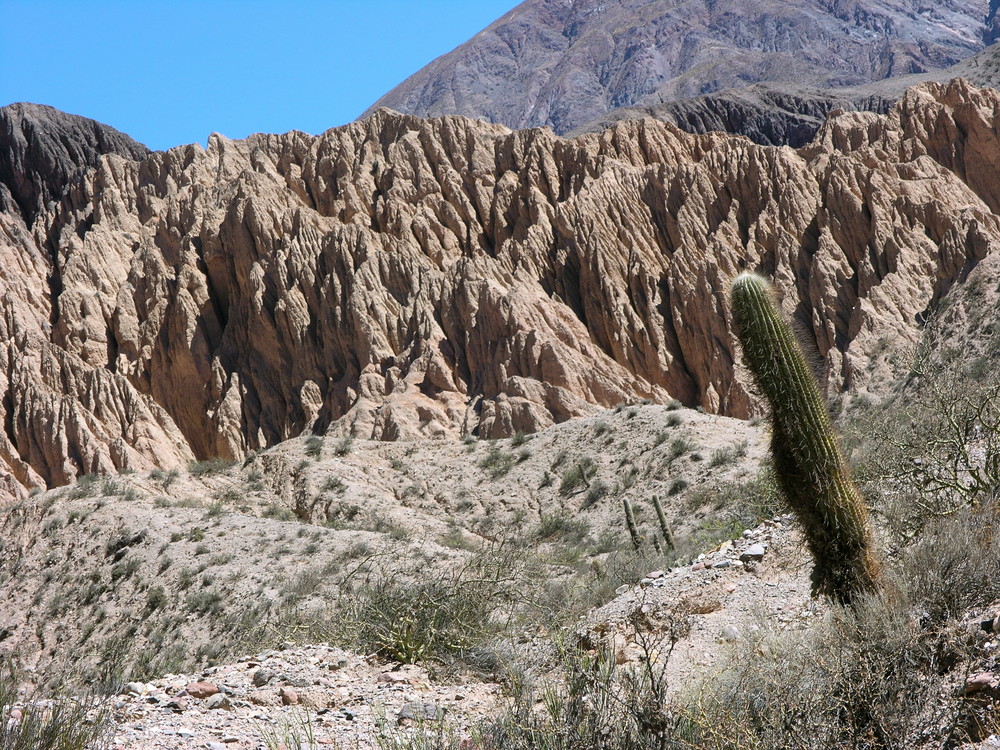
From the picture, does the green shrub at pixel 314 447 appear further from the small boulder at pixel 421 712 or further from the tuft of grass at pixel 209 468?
the small boulder at pixel 421 712

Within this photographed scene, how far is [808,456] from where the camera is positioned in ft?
24.8

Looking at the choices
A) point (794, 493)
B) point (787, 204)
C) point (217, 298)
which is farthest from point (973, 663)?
point (217, 298)

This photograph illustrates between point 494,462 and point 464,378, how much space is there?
537 inches

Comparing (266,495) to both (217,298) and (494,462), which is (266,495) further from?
(217,298)

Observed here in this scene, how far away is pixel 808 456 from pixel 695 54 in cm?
17593

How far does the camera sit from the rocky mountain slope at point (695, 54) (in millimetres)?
145000

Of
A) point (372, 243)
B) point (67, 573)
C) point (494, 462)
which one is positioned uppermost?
point (372, 243)

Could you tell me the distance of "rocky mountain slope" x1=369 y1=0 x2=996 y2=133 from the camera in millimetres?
145000

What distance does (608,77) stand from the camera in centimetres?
17688

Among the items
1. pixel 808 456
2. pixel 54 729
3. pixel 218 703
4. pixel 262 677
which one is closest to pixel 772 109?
pixel 808 456

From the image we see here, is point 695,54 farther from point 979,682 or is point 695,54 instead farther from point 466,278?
point 979,682

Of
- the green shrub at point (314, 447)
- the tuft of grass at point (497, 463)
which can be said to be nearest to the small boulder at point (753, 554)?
the tuft of grass at point (497, 463)

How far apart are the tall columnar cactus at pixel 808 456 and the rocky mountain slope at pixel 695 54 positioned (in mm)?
137744

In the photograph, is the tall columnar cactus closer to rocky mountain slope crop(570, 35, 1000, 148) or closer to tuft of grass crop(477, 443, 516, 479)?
Result: tuft of grass crop(477, 443, 516, 479)
